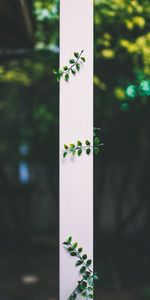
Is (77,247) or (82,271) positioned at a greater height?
(77,247)

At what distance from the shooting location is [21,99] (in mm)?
8484

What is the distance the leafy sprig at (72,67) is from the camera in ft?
5.19

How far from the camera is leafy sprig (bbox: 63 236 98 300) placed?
155 cm

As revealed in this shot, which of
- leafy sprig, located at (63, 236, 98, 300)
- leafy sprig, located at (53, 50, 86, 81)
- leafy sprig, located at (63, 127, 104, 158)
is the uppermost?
leafy sprig, located at (53, 50, 86, 81)

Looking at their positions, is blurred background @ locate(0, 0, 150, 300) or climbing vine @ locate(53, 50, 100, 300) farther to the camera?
blurred background @ locate(0, 0, 150, 300)

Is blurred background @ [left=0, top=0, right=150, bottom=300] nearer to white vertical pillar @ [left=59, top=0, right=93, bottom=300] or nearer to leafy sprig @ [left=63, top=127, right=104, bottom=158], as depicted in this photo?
white vertical pillar @ [left=59, top=0, right=93, bottom=300]

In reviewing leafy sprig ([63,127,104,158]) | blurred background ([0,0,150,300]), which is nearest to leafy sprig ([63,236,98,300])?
leafy sprig ([63,127,104,158])

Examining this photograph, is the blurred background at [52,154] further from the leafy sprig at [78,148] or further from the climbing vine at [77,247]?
the leafy sprig at [78,148]

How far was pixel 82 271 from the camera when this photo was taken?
5.15 ft

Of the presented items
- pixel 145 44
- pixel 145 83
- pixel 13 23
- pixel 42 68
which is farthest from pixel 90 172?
pixel 42 68

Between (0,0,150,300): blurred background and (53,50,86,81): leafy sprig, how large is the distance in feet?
5.45

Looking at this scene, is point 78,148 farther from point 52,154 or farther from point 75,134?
point 52,154

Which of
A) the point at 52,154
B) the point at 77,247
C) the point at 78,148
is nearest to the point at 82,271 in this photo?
the point at 77,247

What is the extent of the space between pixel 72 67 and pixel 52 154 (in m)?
7.13
